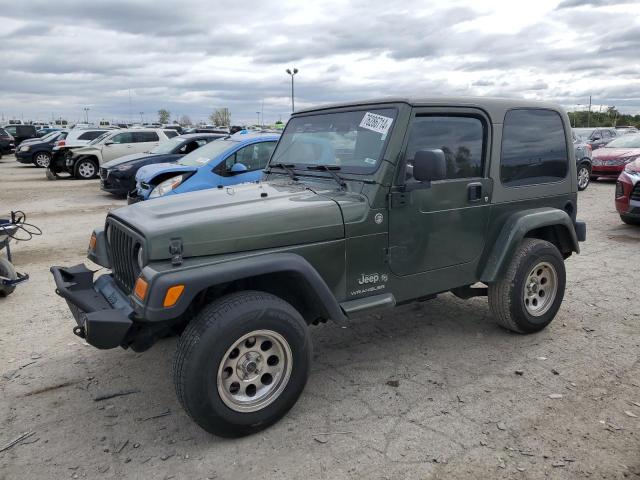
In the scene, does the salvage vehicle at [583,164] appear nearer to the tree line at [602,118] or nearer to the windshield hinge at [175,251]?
the windshield hinge at [175,251]

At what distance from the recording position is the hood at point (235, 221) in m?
2.83

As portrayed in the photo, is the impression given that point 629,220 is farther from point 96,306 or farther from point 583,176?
point 96,306

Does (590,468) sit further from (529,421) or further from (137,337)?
(137,337)

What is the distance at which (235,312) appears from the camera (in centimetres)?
280

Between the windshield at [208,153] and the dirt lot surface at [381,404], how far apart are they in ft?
14.5

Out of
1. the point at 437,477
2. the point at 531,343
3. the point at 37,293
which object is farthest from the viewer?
the point at 37,293

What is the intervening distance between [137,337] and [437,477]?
1.89m

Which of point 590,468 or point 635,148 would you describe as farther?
point 635,148

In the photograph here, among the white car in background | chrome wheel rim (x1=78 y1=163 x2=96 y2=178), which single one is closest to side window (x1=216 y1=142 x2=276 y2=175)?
the white car in background

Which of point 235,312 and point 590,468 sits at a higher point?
point 235,312

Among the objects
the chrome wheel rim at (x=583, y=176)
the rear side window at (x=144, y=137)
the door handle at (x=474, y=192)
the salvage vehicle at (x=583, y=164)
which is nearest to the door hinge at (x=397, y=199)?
the door handle at (x=474, y=192)

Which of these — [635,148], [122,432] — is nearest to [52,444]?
[122,432]

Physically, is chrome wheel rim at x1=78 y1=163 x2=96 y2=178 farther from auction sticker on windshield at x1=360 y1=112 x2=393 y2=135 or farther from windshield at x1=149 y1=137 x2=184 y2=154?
auction sticker on windshield at x1=360 y1=112 x2=393 y2=135

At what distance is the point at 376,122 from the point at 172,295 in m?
1.89
